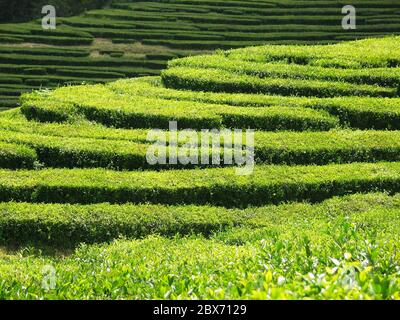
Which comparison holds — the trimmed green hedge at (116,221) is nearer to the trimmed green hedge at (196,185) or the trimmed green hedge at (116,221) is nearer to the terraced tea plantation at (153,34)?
the trimmed green hedge at (196,185)

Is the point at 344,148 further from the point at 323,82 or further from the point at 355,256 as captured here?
the point at 355,256

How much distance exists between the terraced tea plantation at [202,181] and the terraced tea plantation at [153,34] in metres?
8.46

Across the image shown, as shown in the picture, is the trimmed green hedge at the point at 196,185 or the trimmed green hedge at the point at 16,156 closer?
the trimmed green hedge at the point at 196,185

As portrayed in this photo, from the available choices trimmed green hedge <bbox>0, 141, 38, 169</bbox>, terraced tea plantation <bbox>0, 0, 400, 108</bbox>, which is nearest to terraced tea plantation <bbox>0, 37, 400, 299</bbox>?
trimmed green hedge <bbox>0, 141, 38, 169</bbox>

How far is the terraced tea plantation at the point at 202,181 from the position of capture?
11.9 m

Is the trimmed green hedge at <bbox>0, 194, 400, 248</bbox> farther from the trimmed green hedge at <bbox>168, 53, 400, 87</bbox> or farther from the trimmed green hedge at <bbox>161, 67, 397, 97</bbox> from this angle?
the trimmed green hedge at <bbox>168, 53, 400, 87</bbox>

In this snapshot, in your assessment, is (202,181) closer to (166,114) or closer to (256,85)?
A: (166,114)

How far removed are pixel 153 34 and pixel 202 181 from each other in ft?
67.8

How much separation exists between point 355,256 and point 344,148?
36.2 feet

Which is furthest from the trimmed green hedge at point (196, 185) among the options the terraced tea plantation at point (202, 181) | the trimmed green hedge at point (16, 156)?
the trimmed green hedge at point (16, 156)

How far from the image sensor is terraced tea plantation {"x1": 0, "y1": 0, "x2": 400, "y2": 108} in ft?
114

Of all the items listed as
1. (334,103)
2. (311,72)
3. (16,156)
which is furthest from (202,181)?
(311,72)

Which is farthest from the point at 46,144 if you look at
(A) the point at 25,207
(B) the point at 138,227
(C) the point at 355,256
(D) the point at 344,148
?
(C) the point at 355,256

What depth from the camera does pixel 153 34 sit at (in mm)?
38594
